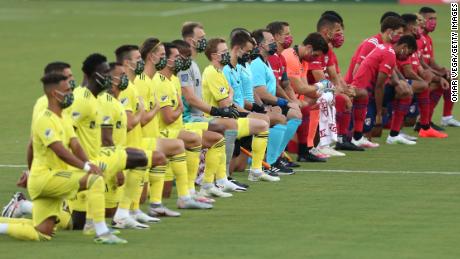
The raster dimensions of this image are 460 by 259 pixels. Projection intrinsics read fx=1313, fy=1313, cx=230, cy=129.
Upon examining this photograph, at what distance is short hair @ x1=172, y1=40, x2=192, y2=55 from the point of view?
50.2 feet

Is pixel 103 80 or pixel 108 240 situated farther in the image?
pixel 103 80

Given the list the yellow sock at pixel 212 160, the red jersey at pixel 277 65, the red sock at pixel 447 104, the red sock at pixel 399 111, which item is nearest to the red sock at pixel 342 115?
the red sock at pixel 399 111

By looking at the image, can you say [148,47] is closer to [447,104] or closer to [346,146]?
[346,146]

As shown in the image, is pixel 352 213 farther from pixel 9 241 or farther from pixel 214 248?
pixel 9 241

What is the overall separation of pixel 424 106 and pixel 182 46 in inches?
283

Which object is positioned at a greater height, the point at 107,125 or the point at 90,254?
the point at 107,125

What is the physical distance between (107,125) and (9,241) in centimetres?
A: 153

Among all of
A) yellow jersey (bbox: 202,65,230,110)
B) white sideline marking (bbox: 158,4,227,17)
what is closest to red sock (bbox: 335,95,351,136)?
yellow jersey (bbox: 202,65,230,110)

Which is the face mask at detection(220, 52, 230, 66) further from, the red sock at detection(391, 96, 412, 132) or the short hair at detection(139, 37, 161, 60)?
the red sock at detection(391, 96, 412, 132)

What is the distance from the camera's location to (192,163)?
15023mm

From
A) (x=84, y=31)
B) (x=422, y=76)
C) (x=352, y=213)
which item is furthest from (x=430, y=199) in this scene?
(x=84, y=31)

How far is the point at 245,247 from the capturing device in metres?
12.3

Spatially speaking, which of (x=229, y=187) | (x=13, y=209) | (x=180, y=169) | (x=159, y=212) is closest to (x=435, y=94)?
(x=229, y=187)

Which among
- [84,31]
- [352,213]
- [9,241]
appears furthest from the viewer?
[84,31]
